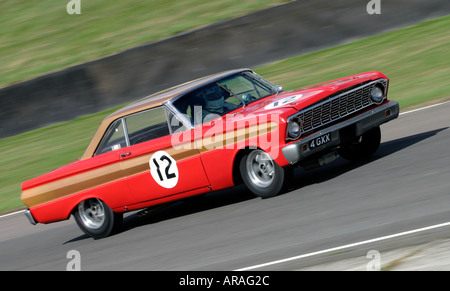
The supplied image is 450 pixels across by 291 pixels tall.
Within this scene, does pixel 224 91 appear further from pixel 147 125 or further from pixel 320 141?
pixel 320 141

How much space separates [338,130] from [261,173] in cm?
91

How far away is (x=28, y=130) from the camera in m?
15.4

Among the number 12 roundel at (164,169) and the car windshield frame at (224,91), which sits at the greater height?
the car windshield frame at (224,91)

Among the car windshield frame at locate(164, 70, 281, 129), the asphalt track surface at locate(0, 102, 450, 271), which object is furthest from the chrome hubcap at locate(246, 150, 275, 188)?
the car windshield frame at locate(164, 70, 281, 129)

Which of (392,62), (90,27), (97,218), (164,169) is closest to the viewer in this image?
(164,169)

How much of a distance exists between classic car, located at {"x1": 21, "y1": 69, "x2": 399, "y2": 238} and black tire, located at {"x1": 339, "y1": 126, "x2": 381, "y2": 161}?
0.01 meters

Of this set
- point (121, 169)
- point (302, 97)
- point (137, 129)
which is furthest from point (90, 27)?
point (302, 97)

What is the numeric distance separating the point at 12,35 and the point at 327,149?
1579 centimetres

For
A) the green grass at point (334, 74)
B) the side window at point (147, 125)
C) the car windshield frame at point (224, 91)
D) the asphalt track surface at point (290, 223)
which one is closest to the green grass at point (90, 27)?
the green grass at point (334, 74)

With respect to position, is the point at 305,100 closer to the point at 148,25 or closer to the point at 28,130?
the point at 28,130

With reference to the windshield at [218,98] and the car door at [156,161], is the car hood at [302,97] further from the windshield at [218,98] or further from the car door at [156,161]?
the car door at [156,161]

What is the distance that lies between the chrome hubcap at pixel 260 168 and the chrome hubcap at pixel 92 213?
207 centimetres

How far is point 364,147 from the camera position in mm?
7746

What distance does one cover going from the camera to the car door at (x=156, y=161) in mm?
7094
